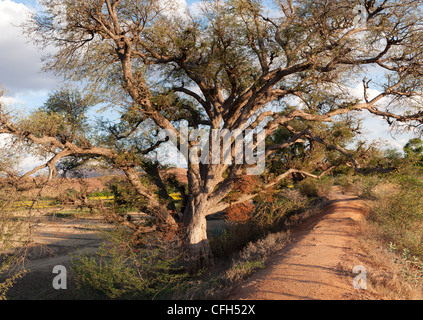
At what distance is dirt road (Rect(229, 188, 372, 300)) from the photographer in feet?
17.3

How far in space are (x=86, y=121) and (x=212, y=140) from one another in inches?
210

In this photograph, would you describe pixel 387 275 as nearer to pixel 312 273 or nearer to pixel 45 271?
pixel 312 273

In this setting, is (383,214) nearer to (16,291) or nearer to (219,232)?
(219,232)

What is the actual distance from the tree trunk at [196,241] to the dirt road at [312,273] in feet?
12.2

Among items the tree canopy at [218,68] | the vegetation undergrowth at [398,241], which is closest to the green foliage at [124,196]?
the tree canopy at [218,68]

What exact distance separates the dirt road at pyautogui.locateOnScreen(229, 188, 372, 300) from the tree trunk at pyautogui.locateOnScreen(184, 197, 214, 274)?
12.2 ft

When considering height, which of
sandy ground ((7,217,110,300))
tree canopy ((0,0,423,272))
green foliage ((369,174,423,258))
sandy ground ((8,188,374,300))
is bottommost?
sandy ground ((7,217,110,300))

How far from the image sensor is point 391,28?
10.4m

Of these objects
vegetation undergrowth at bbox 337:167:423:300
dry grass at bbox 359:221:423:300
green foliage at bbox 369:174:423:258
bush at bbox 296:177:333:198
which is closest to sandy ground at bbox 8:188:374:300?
dry grass at bbox 359:221:423:300

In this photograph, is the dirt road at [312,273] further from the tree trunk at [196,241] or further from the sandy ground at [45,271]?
the sandy ground at [45,271]

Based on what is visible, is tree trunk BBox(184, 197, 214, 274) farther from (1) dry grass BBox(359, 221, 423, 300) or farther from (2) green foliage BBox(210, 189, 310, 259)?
(1) dry grass BBox(359, 221, 423, 300)

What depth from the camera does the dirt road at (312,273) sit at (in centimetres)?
527

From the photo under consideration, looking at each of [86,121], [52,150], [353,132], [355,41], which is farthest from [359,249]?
[86,121]

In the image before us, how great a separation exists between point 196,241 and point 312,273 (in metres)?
5.76
